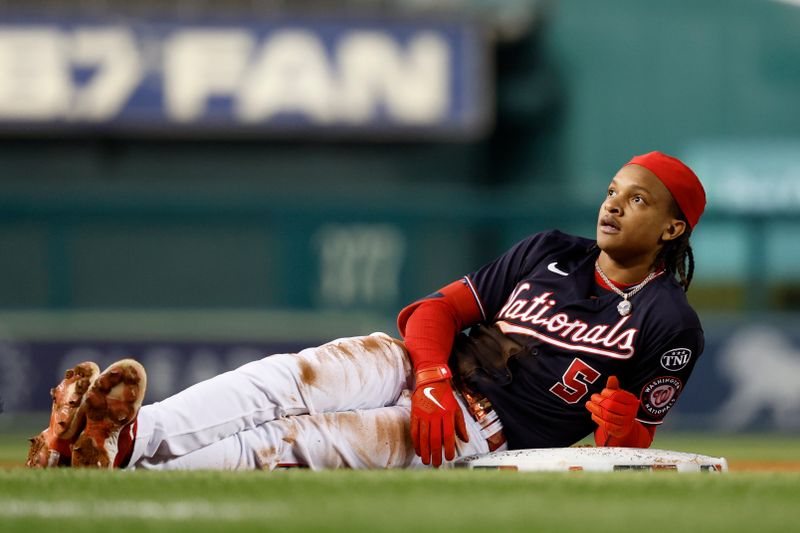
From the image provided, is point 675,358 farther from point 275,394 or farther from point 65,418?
point 65,418

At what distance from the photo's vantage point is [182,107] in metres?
10.7

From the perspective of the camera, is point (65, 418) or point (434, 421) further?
point (434, 421)

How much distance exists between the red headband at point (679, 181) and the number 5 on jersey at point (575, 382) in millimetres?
548

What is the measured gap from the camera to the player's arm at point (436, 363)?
3.63 meters

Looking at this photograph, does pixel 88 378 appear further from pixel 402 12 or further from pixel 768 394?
pixel 402 12

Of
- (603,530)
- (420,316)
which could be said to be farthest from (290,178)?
(603,530)

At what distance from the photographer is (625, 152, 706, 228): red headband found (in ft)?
12.6

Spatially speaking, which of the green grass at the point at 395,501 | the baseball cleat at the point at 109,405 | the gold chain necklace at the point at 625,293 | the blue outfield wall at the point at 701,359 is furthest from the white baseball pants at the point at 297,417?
the blue outfield wall at the point at 701,359

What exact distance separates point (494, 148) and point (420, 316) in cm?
766

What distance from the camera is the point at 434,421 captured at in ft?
11.9

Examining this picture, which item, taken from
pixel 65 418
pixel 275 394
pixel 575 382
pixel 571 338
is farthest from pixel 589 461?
pixel 65 418

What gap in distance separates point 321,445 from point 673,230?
119 centimetres

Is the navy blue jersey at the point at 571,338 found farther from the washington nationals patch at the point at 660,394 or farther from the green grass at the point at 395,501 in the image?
the green grass at the point at 395,501

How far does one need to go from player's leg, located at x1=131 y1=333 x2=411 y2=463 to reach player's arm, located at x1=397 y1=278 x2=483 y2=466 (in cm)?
11
